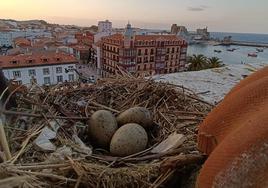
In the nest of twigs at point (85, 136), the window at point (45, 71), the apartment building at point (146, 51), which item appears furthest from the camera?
the apartment building at point (146, 51)

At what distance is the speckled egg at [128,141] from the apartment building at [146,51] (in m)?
17.5

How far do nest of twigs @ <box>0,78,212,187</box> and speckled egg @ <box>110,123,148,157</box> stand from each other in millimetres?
68

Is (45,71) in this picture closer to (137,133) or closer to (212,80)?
(212,80)

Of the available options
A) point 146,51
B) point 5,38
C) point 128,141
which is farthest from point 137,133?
point 5,38

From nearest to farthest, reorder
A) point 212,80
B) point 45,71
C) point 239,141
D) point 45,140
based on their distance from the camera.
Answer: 1. point 239,141
2. point 45,140
3. point 212,80
4. point 45,71

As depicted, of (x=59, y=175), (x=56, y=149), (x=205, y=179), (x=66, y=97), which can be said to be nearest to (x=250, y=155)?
(x=205, y=179)

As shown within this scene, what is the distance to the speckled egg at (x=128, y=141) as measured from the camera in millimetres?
1761

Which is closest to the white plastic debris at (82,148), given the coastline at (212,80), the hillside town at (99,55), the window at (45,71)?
the coastline at (212,80)

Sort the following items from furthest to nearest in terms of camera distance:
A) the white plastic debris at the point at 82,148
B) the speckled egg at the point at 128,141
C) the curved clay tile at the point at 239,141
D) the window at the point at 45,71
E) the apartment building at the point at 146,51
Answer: the apartment building at the point at 146,51, the window at the point at 45,71, the speckled egg at the point at 128,141, the white plastic debris at the point at 82,148, the curved clay tile at the point at 239,141

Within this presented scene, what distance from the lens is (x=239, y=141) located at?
0.82 m

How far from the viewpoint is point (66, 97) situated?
2.36m

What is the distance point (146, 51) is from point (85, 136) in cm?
2610

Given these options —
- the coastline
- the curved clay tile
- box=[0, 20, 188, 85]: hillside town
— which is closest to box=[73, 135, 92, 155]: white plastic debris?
the curved clay tile

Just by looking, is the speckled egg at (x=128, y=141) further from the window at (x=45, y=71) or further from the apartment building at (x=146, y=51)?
the apartment building at (x=146, y=51)
